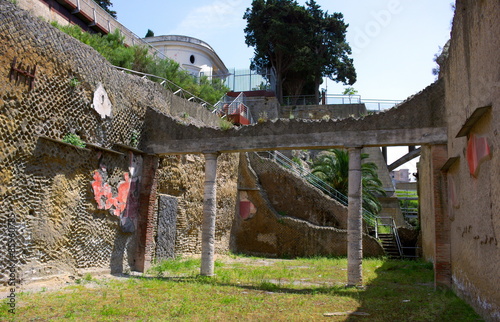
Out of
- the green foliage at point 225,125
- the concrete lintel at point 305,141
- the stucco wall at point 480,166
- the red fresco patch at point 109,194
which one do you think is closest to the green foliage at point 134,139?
the concrete lintel at point 305,141

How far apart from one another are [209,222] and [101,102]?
3.67 m

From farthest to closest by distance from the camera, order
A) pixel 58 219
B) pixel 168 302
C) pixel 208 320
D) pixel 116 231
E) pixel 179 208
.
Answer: pixel 179 208 < pixel 116 231 < pixel 58 219 < pixel 168 302 < pixel 208 320

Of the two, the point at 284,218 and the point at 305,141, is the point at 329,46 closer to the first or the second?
the point at 284,218

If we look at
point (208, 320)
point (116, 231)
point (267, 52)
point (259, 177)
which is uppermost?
point (267, 52)

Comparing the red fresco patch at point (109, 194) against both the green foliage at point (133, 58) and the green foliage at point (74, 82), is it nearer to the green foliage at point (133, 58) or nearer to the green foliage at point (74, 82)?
the green foliage at point (74, 82)

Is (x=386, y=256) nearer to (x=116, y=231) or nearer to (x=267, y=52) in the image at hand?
(x=116, y=231)

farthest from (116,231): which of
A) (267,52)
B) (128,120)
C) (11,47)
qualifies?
(267,52)

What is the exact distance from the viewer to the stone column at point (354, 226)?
896 cm

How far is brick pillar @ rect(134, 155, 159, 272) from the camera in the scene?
35.3 ft

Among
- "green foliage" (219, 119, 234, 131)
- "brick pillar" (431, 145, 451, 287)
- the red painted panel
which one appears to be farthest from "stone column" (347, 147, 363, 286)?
the red painted panel

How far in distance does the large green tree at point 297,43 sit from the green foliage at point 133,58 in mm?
7455

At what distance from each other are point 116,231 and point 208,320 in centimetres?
503

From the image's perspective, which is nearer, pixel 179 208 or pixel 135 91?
pixel 135 91

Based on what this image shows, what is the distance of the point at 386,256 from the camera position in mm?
14602
